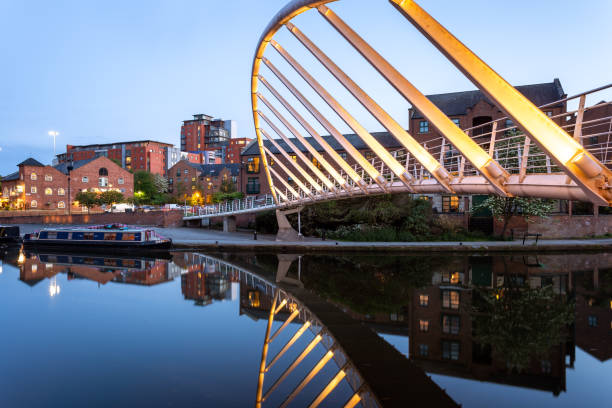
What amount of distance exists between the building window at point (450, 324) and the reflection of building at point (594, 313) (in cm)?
248

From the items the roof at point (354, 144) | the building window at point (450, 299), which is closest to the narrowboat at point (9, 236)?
the roof at point (354, 144)

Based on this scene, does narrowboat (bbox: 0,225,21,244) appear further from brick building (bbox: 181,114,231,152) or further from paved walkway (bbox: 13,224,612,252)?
brick building (bbox: 181,114,231,152)

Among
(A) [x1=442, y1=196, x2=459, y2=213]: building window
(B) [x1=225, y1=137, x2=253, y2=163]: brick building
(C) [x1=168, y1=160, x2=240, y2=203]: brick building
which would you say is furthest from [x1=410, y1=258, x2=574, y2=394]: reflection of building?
(B) [x1=225, y1=137, x2=253, y2=163]: brick building

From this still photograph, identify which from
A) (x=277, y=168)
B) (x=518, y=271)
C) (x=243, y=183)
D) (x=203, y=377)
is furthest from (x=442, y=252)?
(x=243, y=183)

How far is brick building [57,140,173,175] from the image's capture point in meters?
95.1

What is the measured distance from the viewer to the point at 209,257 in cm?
2116

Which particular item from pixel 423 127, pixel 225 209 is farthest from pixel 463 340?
pixel 423 127

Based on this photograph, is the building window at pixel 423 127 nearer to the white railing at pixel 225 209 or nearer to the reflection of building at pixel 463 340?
the white railing at pixel 225 209

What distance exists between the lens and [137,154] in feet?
314

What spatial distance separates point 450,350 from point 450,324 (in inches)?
74.8

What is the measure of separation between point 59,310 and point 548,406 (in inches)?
472

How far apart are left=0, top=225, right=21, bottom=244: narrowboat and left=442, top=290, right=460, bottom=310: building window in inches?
1123

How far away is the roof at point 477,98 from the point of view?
110 ft

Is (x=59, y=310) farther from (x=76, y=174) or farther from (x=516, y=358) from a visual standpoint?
(x=76, y=174)
